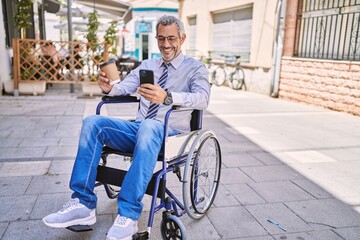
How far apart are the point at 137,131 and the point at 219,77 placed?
9067 millimetres

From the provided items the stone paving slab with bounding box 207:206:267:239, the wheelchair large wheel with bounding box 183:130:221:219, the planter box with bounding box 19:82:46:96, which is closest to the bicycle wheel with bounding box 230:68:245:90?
the planter box with bounding box 19:82:46:96

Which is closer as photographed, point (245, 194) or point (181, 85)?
point (181, 85)

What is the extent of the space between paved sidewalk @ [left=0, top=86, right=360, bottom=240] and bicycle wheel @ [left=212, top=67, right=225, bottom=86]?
189 inches

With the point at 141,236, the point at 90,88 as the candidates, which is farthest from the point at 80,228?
the point at 90,88

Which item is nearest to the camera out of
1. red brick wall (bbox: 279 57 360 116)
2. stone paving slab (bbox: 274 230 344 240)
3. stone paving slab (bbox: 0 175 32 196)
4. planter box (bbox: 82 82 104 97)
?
stone paving slab (bbox: 274 230 344 240)

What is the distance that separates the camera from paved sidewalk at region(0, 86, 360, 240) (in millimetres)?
2230

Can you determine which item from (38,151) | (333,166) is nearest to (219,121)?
(333,166)

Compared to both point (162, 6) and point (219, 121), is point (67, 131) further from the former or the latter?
point (162, 6)

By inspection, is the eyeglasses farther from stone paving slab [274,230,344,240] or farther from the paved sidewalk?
stone paving slab [274,230,344,240]

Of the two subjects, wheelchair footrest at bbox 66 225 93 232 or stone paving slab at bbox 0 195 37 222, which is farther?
stone paving slab at bbox 0 195 37 222

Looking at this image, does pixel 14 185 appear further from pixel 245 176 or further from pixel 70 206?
pixel 245 176

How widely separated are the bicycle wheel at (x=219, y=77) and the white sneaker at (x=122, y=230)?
9.09 m

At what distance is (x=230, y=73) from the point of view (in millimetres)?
10039

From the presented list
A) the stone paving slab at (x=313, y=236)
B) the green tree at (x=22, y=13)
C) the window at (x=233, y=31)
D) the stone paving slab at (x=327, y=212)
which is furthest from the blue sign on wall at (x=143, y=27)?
the stone paving slab at (x=313, y=236)
